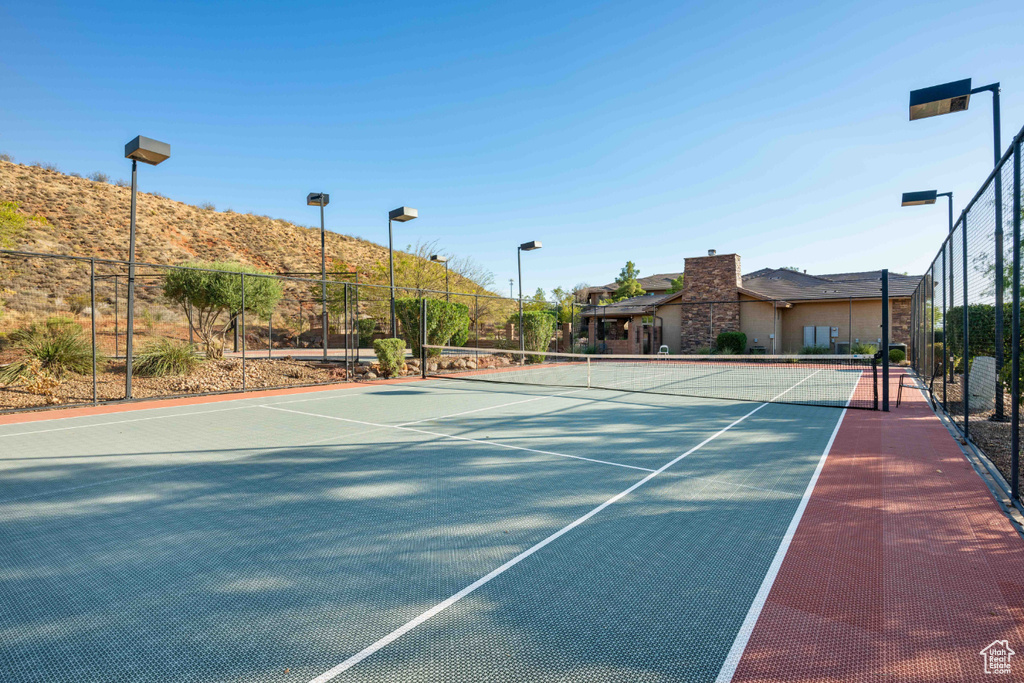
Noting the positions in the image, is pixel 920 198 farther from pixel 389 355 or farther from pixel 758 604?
pixel 389 355

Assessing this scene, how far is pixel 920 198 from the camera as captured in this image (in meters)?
11.6

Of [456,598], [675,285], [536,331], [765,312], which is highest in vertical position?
[675,285]

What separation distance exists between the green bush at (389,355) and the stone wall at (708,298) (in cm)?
1768

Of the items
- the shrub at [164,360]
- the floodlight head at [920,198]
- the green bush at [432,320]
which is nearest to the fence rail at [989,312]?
the floodlight head at [920,198]

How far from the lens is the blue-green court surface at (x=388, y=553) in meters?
2.43

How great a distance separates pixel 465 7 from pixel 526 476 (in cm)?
1540

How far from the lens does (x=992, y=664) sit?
239 centimetres

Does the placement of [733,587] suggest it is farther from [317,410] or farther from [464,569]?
[317,410]

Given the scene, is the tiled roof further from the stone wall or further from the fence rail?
the fence rail

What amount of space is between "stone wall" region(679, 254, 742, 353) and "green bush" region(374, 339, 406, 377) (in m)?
17.7

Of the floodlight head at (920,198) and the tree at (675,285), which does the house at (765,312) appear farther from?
the tree at (675,285)

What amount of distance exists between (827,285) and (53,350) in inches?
1372

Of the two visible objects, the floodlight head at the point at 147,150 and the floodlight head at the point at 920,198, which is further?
the floodlight head at the point at 920,198

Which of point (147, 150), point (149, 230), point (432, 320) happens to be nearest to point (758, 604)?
point (147, 150)
